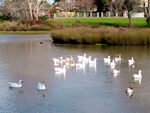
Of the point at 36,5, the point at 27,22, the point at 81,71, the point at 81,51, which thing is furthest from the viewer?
the point at 36,5

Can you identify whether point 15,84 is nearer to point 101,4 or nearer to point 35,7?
point 35,7

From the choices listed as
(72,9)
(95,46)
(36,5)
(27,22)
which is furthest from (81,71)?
(72,9)

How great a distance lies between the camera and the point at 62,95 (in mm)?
13945

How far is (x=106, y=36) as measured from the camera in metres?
31.2

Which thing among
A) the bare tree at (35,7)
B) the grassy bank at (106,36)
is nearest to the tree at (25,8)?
the bare tree at (35,7)

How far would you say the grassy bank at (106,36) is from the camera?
30.1 meters

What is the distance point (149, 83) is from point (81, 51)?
11.9 m

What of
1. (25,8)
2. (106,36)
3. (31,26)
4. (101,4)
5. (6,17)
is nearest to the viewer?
(106,36)

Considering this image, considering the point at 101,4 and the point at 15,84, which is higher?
the point at 101,4

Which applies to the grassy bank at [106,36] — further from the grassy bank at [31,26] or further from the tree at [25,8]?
the tree at [25,8]

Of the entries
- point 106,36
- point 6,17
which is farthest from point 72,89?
point 6,17

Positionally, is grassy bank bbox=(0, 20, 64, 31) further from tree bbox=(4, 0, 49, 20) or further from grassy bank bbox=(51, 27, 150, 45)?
grassy bank bbox=(51, 27, 150, 45)

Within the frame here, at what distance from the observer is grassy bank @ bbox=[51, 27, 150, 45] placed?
30.1 metres

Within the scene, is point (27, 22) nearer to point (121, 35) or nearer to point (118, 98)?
point (121, 35)
